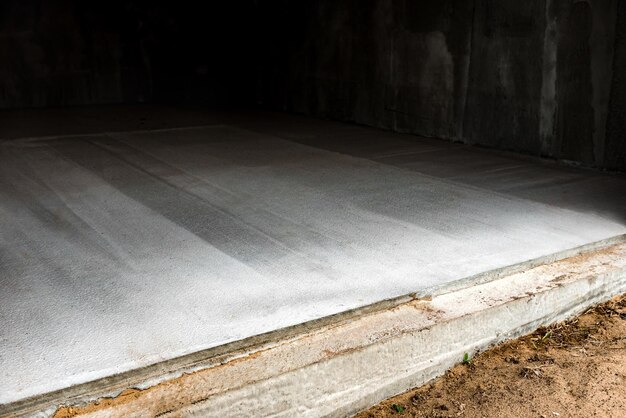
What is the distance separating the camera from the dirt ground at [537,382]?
2047 millimetres

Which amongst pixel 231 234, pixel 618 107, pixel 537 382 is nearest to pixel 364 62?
pixel 618 107

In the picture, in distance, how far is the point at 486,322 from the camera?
89.9 inches

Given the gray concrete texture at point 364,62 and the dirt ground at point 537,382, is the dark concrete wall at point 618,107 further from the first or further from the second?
the dirt ground at point 537,382

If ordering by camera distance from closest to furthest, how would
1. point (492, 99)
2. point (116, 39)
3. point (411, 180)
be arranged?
point (411, 180)
point (492, 99)
point (116, 39)

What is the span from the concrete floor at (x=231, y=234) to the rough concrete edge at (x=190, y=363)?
0.08 feet

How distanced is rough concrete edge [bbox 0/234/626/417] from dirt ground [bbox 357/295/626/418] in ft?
0.99

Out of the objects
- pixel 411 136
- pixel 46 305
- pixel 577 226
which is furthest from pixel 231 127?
pixel 46 305

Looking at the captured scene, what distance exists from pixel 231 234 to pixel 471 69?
3.23 metres

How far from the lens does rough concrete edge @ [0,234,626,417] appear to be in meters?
1.61

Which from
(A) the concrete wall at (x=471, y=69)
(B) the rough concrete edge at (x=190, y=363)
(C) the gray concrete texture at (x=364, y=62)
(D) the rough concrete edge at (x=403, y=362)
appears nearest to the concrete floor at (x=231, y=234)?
(B) the rough concrete edge at (x=190, y=363)

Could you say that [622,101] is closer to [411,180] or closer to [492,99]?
[492,99]

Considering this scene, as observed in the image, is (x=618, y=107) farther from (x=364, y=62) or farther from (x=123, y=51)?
(x=123, y=51)

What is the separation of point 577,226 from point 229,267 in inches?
70.5

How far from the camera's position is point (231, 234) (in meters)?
2.98
